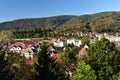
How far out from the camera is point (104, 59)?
3088 cm

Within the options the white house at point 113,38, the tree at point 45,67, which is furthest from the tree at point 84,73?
the white house at point 113,38

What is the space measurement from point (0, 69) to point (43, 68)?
12.6 feet

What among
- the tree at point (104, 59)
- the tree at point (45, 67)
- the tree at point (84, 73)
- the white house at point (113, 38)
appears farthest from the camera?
the white house at point (113, 38)

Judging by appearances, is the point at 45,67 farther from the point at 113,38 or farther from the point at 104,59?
the point at 113,38

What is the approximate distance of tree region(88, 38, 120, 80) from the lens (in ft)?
99.4

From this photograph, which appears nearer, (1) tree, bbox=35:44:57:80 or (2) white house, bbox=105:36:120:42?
(1) tree, bbox=35:44:57:80

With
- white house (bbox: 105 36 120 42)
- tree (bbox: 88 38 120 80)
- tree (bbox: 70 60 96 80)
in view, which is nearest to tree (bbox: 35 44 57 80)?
tree (bbox: 70 60 96 80)

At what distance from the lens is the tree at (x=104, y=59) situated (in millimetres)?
30297

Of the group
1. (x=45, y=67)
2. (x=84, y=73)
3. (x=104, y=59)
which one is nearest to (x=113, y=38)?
(x=104, y=59)

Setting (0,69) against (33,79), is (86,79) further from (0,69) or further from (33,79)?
(0,69)

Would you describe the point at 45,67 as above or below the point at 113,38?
above

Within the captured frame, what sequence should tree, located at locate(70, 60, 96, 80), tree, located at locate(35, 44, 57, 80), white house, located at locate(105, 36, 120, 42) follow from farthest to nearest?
white house, located at locate(105, 36, 120, 42) → tree, located at locate(35, 44, 57, 80) → tree, located at locate(70, 60, 96, 80)

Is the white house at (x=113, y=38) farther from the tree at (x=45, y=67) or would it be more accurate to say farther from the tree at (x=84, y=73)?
the tree at (x=84, y=73)

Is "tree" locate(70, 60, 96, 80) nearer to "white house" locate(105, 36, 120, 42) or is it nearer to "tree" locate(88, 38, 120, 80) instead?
"tree" locate(88, 38, 120, 80)
